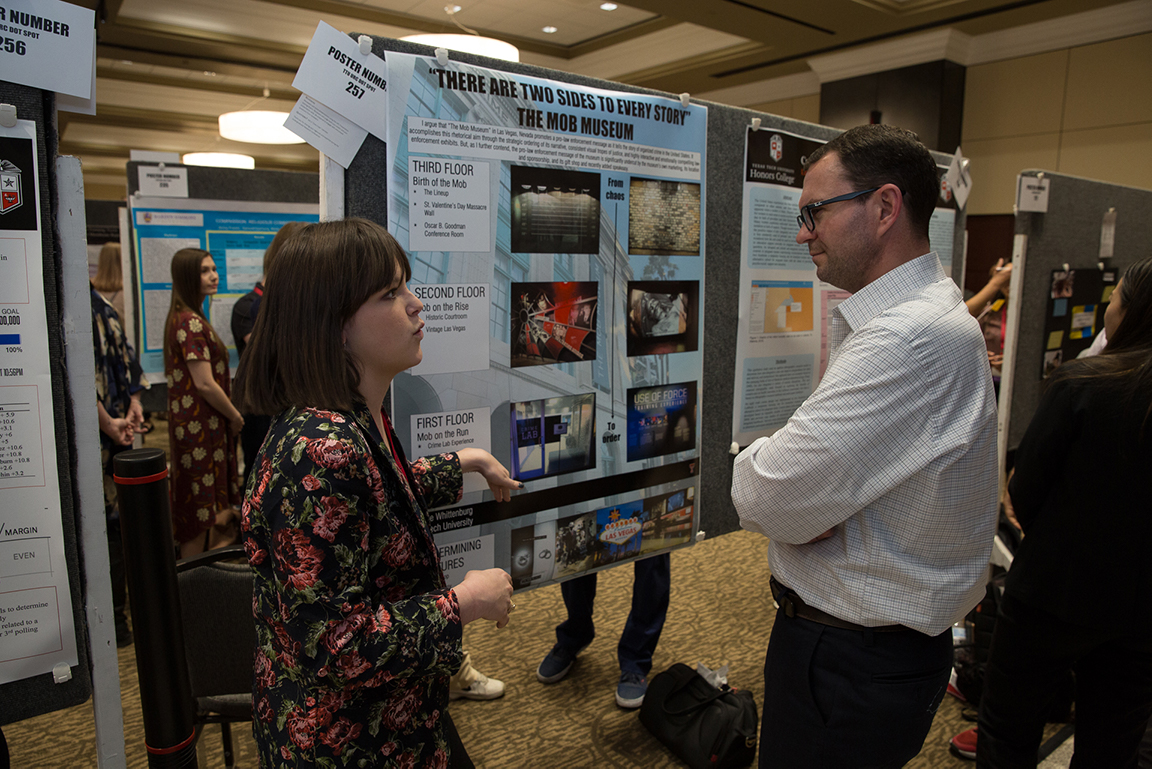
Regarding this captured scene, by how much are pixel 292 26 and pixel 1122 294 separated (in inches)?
228

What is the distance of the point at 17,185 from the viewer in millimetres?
883

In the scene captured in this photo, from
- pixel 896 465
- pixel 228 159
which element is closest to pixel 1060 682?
pixel 896 465

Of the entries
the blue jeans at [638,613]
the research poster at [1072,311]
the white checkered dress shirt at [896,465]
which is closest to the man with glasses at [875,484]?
the white checkered dress shirt at [896,465]

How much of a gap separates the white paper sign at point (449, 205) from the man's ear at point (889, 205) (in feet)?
2.13

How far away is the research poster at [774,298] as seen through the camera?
1673 millimetres

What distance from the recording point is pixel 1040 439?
1.36 meters

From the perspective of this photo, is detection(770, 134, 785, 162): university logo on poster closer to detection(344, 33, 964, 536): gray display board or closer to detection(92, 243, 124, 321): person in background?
detection(344, 33, 964, 536): gray display board

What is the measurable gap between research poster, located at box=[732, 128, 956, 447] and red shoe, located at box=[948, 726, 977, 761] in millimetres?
982

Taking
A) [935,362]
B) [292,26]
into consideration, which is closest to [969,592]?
[935,362]

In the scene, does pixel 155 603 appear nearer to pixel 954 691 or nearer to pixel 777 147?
pixel 777 147

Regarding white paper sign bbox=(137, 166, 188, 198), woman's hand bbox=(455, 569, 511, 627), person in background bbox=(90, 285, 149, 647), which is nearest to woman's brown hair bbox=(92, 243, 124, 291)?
white paper sign bbox=(137, 166, 188, 198)

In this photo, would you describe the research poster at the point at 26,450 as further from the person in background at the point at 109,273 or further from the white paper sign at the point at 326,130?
the person in background at the point at 109,273

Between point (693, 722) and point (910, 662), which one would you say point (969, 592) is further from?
point (693, 722)

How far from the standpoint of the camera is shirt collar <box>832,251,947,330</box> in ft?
3.48
